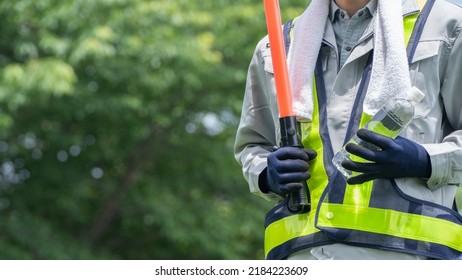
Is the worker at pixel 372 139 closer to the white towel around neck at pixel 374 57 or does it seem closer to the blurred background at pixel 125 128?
the white towel around neck at pixel 374 57

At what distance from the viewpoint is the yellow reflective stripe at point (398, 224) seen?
2.62 meters

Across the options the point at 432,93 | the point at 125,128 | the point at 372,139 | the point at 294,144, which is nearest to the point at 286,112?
the point at 294,144

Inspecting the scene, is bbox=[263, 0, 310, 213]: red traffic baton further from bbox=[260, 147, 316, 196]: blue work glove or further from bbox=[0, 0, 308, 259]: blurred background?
bbox=[0, 0, 308, 259]: blurred background

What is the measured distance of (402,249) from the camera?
2615 millimetres

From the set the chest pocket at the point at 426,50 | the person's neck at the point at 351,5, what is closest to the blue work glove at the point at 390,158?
the chest pocket at the point at 426,50

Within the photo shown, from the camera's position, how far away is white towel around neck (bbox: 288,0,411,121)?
8.64 feet

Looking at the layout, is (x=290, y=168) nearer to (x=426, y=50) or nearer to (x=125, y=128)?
(x=426, y=50)

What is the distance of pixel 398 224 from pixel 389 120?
259 millimetres

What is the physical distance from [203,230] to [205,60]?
258 cm

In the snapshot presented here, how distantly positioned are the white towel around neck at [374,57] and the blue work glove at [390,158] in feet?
0.27

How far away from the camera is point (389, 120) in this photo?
2.63 meters

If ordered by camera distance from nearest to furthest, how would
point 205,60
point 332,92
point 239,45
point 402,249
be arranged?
point 402,249
point 332,92
point 205,60
point 239,45
